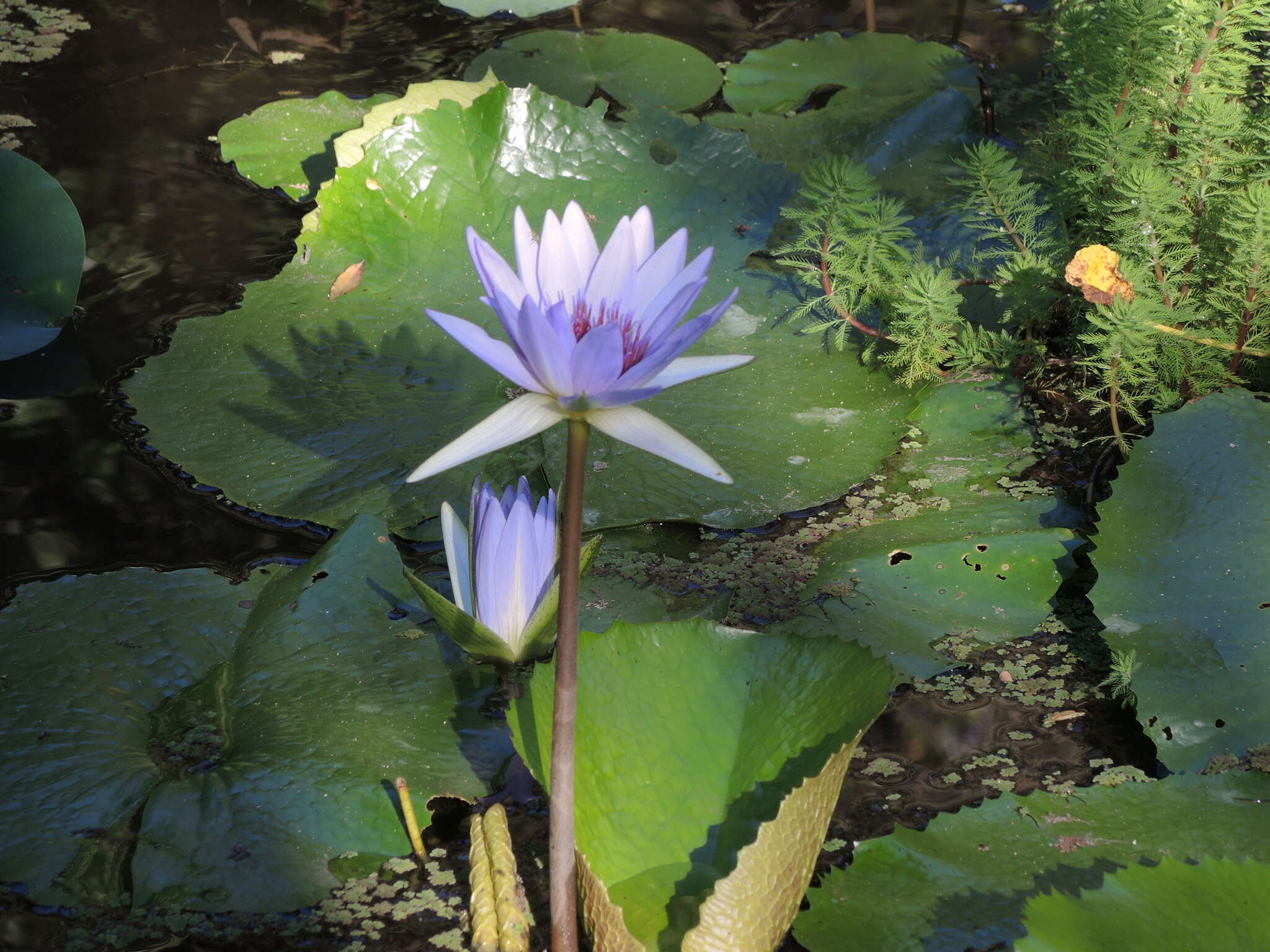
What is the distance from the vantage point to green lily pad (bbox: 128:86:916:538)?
1.85m

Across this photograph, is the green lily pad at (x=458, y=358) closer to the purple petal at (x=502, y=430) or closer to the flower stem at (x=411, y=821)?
the flower stem at (x=411, y=821)

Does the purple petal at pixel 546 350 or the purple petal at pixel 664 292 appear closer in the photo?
the purple petal at pixel 546 350

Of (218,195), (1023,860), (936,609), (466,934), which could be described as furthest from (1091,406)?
(218,195)

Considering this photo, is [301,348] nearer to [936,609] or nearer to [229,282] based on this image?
[229,282]

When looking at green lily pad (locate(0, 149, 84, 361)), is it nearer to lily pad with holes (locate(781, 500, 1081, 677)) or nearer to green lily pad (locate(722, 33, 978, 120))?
lily pad with holes (locate(781, 500, 1081, 677))

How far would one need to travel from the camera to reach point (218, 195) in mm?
2783

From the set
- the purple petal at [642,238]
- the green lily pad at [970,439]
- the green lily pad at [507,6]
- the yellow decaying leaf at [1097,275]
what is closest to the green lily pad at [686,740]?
the purple petal at [642,238]

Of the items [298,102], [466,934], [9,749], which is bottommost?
[466,934]

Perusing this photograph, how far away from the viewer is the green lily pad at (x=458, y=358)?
72.8 inches

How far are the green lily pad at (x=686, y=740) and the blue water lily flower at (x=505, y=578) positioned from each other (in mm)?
134

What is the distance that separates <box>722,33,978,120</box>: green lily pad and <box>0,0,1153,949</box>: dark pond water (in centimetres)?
27

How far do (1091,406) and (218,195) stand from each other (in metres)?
2.17

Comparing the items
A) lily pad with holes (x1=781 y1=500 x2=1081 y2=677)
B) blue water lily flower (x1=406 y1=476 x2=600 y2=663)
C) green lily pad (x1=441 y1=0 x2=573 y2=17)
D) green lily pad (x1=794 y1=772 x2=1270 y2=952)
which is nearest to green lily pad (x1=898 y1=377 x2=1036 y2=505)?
lily pad with holes (x1=781 y1=500 x2=1081 y2=677)

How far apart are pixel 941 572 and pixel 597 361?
Answer: 1.00m
